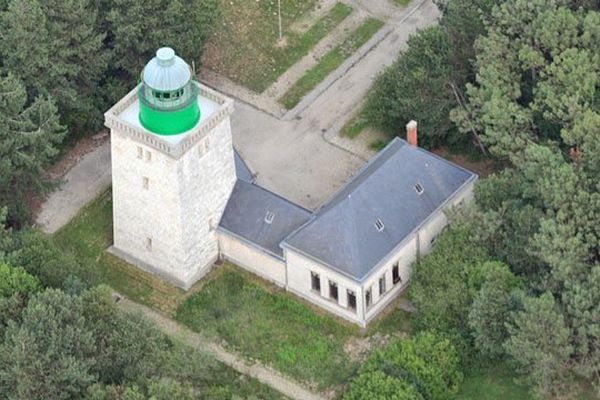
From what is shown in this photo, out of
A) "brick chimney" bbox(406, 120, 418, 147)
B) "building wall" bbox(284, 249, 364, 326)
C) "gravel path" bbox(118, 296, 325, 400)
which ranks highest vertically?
"brick chimney" bbox(406, 120, 418, 147)

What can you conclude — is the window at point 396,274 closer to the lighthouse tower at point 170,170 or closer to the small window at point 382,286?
the small window at point 382,286

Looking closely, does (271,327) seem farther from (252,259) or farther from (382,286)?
(382,286)

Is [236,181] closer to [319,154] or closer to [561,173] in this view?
[319,154]

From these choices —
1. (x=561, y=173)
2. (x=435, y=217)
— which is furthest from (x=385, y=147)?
(x=561, y=173)

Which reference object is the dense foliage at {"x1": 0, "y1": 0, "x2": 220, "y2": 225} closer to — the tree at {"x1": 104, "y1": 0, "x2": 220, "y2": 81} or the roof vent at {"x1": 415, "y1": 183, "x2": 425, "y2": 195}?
the tree at {"x1": 104, "y1": 0, "x2": 220, "y2": 81}

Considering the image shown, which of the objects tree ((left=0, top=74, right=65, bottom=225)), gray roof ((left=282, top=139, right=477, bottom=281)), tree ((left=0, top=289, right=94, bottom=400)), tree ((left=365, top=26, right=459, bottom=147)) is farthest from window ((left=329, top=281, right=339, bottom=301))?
tree ((left=0, top=74, right=65, bottom=225))

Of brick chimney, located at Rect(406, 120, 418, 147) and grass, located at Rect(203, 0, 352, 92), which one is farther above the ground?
brick chimney, located at Rect(406, 120, 418, 147)
